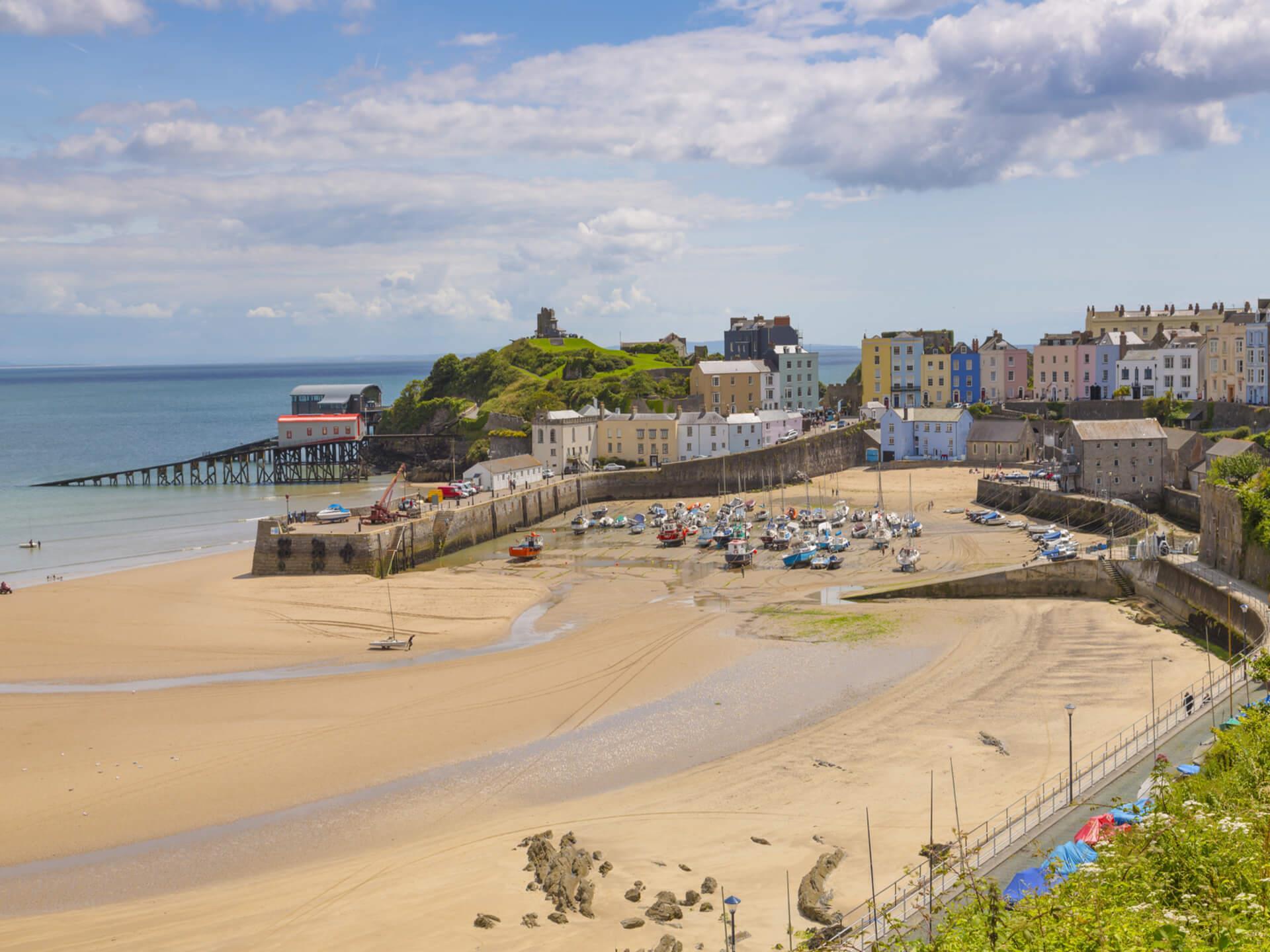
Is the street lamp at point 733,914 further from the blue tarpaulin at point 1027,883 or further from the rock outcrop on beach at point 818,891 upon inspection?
the blue tarpaulin at point 1027,883

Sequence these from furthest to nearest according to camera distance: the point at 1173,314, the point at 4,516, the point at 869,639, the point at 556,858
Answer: the point at 1173,314 < the point at 4,516 < the point at 869,639 < the point at 556,858

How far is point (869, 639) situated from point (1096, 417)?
42.7 metres

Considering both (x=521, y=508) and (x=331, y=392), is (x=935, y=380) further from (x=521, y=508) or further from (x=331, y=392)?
(x=331, y=392)

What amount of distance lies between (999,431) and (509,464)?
2795cm

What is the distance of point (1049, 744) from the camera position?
2208 centimetres

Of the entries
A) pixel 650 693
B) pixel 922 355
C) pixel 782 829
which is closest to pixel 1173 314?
pixel 922 355

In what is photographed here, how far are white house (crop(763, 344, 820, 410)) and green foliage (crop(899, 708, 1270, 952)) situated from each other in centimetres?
7295

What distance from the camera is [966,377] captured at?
79312 millimetres

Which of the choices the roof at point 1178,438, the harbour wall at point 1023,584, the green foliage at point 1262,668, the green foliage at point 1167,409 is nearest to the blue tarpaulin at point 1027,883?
the green foliage at point 1262,668

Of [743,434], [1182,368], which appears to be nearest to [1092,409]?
[1182,368]

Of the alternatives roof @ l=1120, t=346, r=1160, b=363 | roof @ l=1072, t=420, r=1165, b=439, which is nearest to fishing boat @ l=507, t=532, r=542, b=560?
roof @ l=1072, t=420, r=1165, b=439

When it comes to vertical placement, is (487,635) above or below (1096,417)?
below

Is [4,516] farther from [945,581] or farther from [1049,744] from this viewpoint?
[1049,744]

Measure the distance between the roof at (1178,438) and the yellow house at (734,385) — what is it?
3045 centimetres
